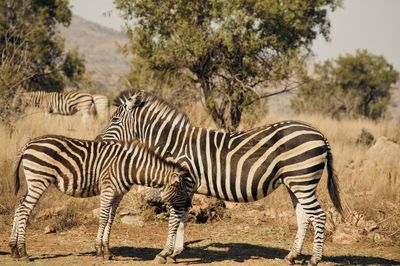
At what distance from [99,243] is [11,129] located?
6.91 m

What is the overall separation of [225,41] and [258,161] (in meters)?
7.39

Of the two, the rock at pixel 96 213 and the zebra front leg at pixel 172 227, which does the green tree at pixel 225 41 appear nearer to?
the rock at pixel 96 213

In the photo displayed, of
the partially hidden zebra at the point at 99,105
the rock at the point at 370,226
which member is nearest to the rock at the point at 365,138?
the rock at the point at 370,226

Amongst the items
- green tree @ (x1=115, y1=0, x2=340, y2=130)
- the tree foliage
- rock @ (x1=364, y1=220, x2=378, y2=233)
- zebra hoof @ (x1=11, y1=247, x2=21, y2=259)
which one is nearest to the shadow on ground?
zebra hoof @ (x1=11, y1=247, x2=21, y2=259)

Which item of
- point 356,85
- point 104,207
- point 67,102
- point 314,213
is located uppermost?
point 356,85

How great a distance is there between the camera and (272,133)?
8500 mm

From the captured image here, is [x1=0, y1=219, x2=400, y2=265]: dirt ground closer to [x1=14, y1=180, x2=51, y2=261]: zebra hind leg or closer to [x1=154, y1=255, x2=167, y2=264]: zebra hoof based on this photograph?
[x1=154, y1=255, x2=167, y2=264]: zebra hoof

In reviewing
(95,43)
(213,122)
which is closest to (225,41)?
(213,122)

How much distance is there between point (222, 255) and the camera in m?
9.12

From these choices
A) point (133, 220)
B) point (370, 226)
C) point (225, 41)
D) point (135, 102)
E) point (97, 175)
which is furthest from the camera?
point (225, 41)

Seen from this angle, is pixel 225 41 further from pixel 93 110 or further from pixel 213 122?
pixel 93 110

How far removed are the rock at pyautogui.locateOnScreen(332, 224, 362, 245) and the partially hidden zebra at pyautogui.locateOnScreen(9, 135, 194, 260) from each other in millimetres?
3114

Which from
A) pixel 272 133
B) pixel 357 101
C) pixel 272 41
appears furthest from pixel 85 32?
pixel 272 133

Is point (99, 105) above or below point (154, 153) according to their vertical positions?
above
